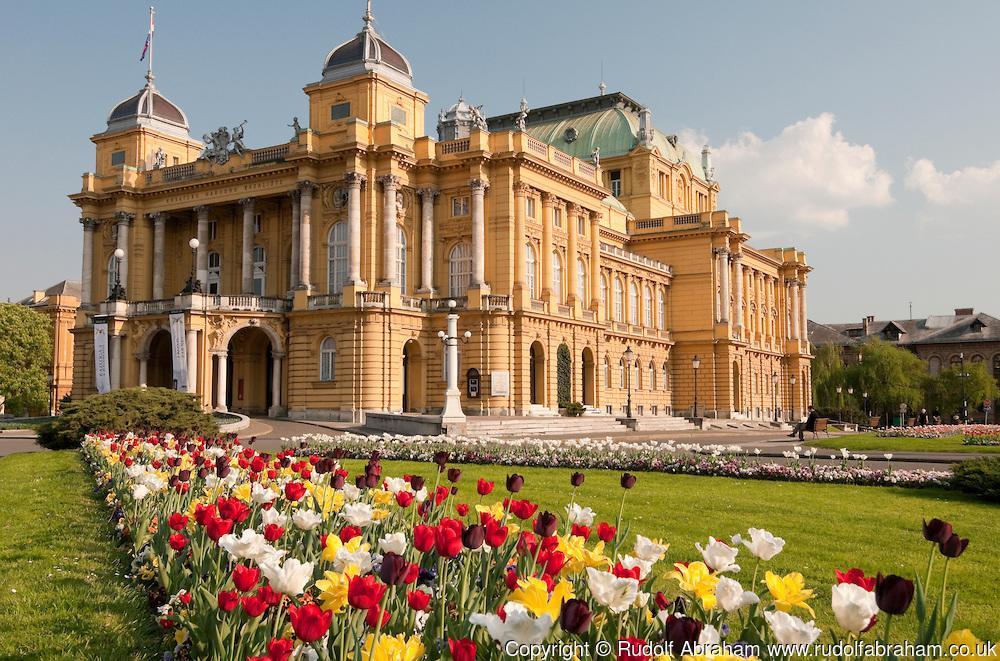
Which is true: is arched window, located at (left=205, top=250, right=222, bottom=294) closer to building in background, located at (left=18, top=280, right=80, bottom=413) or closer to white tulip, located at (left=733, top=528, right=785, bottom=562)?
building in background, located at (left=18, top=280, right=80, bottom=413)

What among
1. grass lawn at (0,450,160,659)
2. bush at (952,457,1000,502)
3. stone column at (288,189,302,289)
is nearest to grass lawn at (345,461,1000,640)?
bush at (952,457,1000,502)

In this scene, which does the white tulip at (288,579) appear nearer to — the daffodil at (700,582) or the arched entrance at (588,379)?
the daffodil at (700,582)

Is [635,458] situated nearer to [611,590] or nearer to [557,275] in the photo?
[611,590]

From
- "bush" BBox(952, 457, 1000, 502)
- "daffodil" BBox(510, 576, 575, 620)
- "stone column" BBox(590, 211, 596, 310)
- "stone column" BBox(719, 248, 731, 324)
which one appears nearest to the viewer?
"daffodil" BBox(510, 576, 575, 620)

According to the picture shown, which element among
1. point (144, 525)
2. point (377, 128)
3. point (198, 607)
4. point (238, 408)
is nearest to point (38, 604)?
point (144, 525)

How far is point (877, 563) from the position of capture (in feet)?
33.4

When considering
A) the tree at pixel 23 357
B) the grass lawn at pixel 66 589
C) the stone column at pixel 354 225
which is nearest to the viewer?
the grass lawn at pixel 66 589

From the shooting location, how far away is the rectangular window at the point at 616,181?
76.2m

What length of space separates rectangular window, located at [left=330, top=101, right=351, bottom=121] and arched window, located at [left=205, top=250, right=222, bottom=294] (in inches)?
495

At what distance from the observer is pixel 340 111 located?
165 feet

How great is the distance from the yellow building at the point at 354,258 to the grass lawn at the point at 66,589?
34.1 metres

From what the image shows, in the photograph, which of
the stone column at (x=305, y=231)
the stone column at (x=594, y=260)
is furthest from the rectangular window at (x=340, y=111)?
the stone column at (x=594, y=260)

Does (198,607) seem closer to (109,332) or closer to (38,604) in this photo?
(38,604)

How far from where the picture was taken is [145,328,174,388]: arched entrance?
5278 cm
